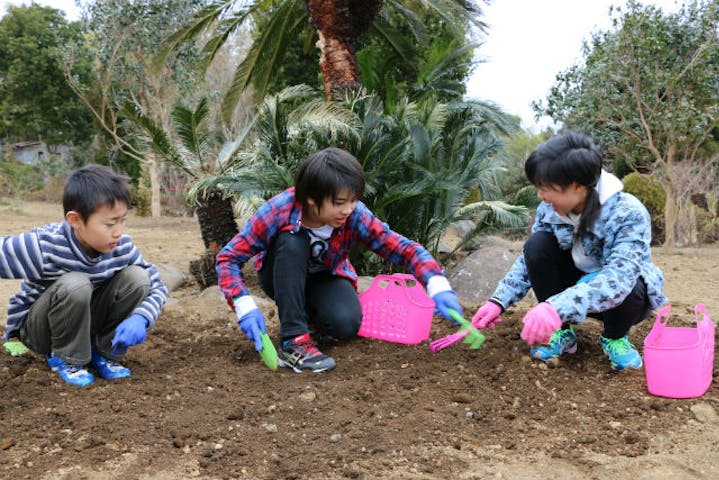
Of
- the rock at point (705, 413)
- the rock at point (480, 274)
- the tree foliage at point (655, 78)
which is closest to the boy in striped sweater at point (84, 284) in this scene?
the rock at point (705, 413)

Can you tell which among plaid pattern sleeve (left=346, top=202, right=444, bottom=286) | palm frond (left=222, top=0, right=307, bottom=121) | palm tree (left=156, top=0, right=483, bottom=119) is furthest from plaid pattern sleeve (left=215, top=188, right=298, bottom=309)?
palm frond (left=222, top=0, right=307, bottom=121)

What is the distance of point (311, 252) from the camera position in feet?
8.94

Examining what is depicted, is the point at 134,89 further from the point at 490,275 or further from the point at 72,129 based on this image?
the point at 490,275

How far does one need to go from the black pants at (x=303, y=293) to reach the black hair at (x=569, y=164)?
0.96 metres

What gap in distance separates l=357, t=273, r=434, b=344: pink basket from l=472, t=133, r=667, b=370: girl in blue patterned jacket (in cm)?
48

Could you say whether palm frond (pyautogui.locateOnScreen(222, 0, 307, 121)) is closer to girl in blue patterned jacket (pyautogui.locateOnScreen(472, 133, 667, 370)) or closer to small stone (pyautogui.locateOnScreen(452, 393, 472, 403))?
girl in blue patterned jacket (pyautogui.locateOnScreen(472, 133, 667, 370))

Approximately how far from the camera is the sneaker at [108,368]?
2549mm

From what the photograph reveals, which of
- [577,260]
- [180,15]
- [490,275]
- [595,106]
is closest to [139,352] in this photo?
[577,260]

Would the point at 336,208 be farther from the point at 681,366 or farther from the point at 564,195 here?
the point at 681,366

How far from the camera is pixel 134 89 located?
45.0ft

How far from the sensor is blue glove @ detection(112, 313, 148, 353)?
2.32m

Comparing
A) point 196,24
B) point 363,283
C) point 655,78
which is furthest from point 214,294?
point 655,78

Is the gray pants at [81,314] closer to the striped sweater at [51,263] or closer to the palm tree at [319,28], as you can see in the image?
the striped sweater at [51,263]

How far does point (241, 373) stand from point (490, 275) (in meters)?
2.63
